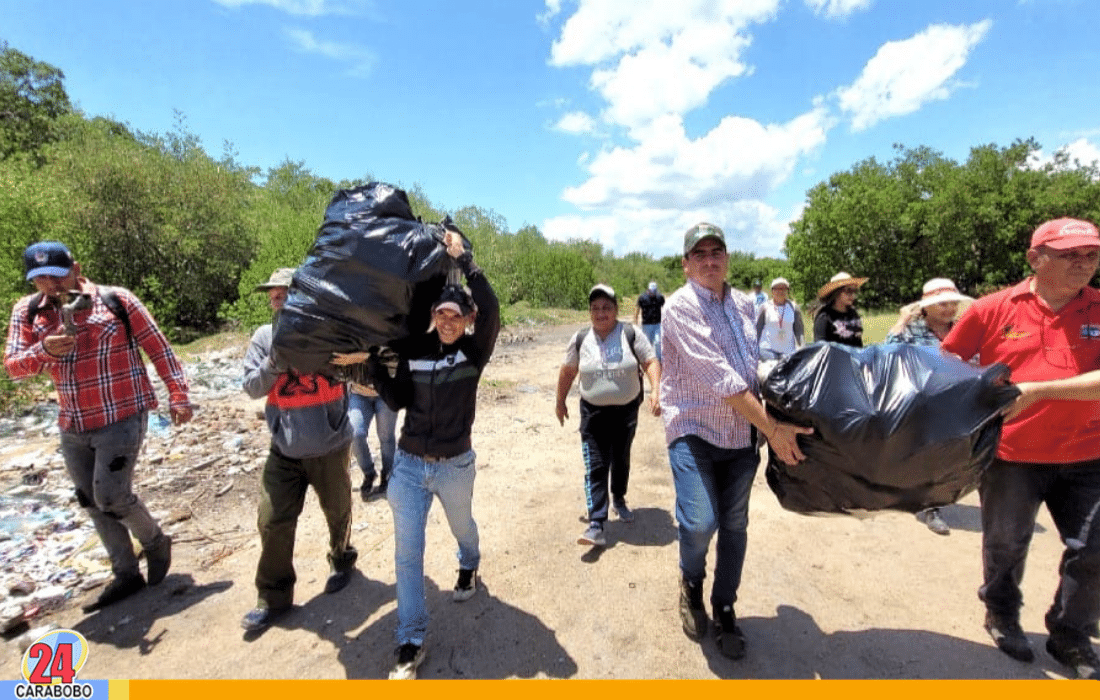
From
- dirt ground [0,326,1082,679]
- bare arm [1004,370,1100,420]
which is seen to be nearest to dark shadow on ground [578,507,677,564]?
dirt ground [0,326,1082,679]

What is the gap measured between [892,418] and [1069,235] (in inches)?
45.6

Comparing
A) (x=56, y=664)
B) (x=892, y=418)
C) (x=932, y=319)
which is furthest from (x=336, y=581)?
(x=932, y=319)

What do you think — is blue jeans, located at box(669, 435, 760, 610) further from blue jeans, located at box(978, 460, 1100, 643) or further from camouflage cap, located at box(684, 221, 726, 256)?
blue jeans, located at box(978, 460, 1100, 643)

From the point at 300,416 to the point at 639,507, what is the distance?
2699mm

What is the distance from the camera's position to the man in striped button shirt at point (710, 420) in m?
2.38

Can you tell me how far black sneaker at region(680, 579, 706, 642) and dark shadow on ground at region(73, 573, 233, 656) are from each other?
277cm

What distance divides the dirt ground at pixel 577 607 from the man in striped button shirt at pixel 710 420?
468 millimetres

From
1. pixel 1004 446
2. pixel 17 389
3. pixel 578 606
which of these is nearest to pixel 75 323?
pixel 578 606

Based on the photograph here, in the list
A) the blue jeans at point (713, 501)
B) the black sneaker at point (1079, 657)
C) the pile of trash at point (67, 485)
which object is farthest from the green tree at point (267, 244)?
the black sneaker at point (1079, 657)

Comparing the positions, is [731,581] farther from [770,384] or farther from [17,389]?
[17,389]

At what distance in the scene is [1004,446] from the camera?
2.37m

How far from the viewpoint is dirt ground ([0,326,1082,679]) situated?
2541mm

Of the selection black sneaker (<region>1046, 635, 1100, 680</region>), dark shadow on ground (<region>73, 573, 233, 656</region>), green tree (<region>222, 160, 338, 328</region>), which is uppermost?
green tree (<region>222, 160, 338, 328</region>)

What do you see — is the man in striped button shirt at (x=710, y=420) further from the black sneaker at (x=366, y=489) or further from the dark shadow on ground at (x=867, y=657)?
the black sneaker at (x=366, y=489)
